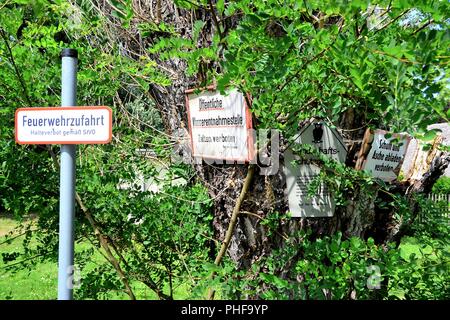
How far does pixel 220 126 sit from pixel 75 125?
2.68 feet

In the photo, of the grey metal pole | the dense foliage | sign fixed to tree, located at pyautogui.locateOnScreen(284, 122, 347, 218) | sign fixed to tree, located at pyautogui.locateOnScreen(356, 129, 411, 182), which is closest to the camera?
the dense foliage

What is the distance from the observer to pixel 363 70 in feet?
3.95

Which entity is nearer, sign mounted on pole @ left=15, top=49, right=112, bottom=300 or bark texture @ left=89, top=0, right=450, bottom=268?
sign mounted on pole @ left=15, top=49, right=112, bottom=300

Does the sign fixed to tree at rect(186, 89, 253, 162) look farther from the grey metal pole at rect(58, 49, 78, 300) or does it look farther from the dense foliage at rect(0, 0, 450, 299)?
the grey metal pole at rect(58, 49, 78, 300)

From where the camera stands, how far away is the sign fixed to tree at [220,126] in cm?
208

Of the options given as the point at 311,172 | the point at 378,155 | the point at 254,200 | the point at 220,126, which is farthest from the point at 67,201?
the point at 378,155

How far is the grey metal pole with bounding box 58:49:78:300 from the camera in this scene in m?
1.56

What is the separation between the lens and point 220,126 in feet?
7.37

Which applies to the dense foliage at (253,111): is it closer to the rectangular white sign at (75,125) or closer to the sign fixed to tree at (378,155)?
the sign fixed to tree at (378,155)

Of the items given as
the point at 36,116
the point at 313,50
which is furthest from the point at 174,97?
the point at 313,50

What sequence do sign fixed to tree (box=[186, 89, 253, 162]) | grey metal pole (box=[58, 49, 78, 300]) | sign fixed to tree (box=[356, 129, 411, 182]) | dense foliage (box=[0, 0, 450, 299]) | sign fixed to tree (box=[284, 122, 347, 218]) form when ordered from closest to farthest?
dense foliage (box=[0, 0, 450, 299]) → grey metal pole (box=[58, 49, 78, 300]) → sign fixed to tree (box=[186, 89, 253, 162]) → sign fixed to tree (box=[284, 122, 347, 218]) → sign fixed to tree (box=[356, 129, 411, 182])

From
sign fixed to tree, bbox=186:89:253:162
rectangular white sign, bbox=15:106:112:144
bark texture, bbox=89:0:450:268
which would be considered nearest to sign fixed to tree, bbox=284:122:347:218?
bark texture, bbox=89:0:450:268

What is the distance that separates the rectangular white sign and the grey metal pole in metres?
0.04
